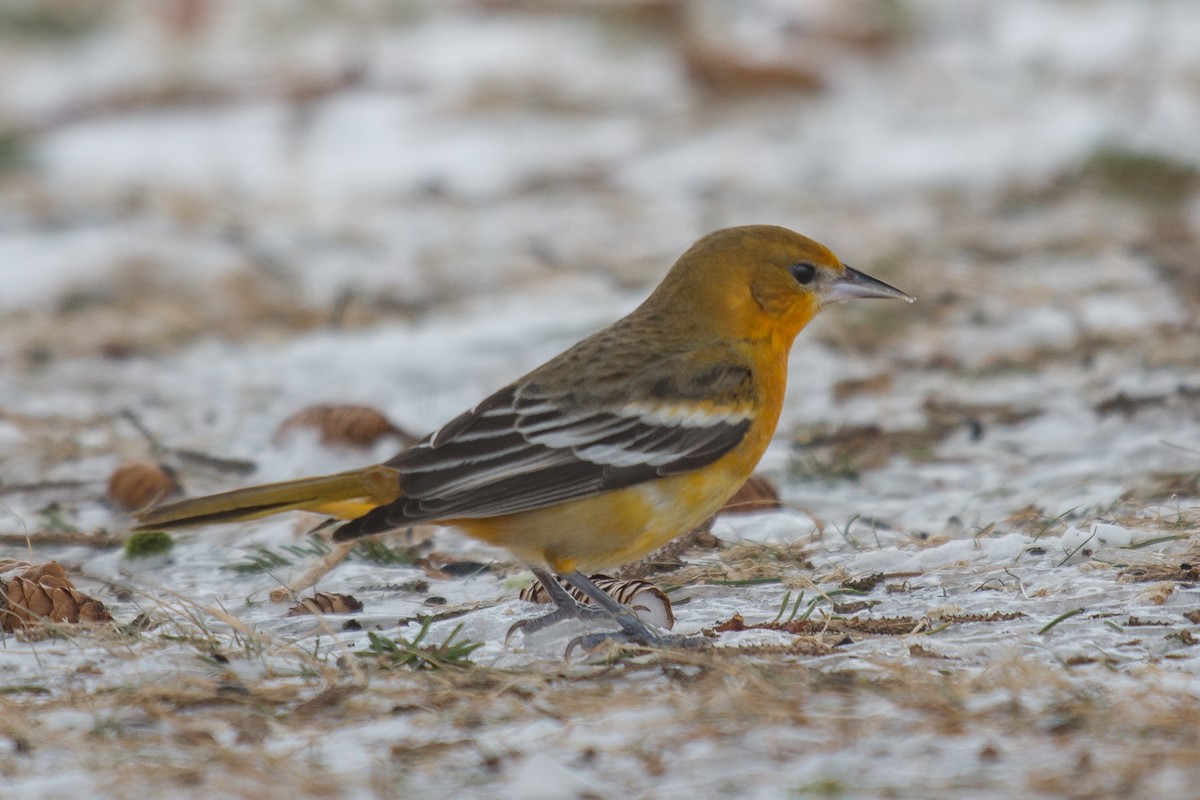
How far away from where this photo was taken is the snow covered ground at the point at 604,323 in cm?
351

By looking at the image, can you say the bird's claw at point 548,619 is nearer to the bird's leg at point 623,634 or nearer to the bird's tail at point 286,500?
the bird's leg at point 623,634

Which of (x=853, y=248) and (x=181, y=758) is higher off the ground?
(x=853, y=248)

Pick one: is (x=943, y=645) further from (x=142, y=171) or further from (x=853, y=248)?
(x=142, y=171)

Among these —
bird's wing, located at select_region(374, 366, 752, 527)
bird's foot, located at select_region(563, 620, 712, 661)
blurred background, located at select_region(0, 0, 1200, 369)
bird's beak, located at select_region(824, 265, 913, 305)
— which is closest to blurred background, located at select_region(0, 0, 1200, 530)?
blurred background, located at select_region(0, 0, 1200, 369)

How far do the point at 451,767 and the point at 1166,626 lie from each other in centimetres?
194

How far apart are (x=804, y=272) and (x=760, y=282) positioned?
17 cm

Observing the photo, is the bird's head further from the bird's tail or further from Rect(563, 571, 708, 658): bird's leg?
the bird's tail

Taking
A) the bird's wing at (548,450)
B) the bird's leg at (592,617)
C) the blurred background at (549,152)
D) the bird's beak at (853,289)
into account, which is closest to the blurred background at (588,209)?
the blurred background at (549,152)

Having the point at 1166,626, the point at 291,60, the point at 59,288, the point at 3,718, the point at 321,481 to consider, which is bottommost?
the point at 1166,626

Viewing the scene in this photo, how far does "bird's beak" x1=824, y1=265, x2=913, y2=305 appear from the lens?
18.0 feet

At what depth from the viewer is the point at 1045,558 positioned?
189 inches

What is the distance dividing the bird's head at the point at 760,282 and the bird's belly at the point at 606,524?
78 cm

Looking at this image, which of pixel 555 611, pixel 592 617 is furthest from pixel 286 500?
pixel 592 617

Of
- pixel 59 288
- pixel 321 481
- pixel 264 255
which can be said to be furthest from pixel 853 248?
pixel 321 481
